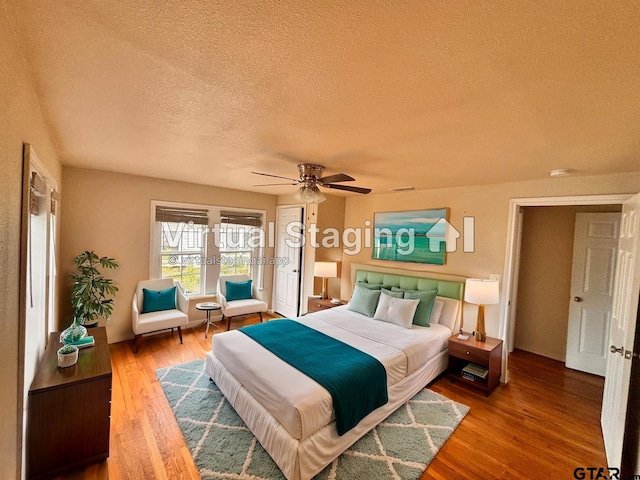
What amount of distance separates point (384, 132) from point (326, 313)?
262 cm

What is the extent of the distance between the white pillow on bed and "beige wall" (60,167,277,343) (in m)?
3.40

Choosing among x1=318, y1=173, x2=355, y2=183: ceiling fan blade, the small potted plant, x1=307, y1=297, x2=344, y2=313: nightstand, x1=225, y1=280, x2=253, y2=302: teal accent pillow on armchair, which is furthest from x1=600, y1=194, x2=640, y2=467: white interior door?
x1=225, y1=280, x2=253, y2=302: teal accent pillow on armchair

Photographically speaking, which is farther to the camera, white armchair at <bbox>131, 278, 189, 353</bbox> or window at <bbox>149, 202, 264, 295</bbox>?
window at <bbox>149, 202, 264, 295</bbox>

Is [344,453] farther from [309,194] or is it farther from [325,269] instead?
[325,269]

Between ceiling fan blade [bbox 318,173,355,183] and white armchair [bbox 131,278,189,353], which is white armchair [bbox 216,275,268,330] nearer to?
white armchair [bbox 131,278,189,353]

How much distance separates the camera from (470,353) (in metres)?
3.03

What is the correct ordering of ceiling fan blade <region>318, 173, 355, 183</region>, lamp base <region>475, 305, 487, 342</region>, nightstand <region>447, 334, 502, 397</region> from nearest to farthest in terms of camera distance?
1. ceiling fan blade <region>318, 173, 355, 183</region>
2. nightstand <region>447, 334, 502, 397</region>
3. lamp base <region>475, 305, 487, 342</region>

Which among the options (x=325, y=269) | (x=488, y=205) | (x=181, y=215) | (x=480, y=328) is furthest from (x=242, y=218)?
(x=480, y=328)

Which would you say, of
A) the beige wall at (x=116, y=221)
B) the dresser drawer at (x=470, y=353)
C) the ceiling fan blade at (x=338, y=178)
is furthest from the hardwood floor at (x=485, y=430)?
the ceiling fan blade at (x=338, y=178)

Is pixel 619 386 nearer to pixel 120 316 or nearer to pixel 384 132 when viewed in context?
pixel 384 132

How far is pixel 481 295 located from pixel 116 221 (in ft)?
15.9

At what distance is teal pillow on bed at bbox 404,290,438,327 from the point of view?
3.44m

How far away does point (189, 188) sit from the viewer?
4461mm

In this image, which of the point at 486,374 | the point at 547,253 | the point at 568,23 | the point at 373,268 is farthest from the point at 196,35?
the point at 547,253
